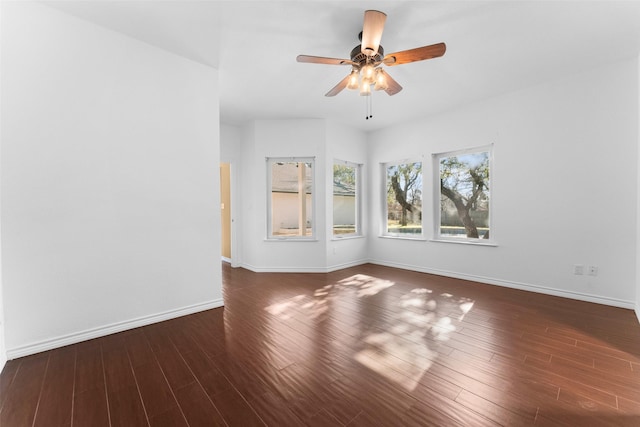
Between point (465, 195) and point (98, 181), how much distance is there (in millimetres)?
4830

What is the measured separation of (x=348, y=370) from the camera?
1.86 m

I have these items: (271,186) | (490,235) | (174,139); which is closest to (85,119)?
(174,139)

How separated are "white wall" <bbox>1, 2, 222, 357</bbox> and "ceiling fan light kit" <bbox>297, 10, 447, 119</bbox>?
158cm

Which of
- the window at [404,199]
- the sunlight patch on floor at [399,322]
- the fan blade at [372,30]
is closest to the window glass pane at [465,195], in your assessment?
the window at [404,199]

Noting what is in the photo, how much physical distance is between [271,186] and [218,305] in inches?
96.5

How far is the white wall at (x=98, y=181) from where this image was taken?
6.79 ft

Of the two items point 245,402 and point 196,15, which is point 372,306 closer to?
point 245,402

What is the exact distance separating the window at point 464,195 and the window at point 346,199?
1.59 meters

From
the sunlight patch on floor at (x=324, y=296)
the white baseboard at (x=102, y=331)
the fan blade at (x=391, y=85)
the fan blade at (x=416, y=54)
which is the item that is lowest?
the sunlight patch on floor at (x=324, y=296)

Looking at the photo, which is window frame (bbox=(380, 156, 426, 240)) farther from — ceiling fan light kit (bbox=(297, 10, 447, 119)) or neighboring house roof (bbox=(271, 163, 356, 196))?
ceiling fan light kit (bbox=(297, 10, 447, 119))

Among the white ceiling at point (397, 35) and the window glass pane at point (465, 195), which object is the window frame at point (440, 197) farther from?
the white ceiling at point (397, 35)

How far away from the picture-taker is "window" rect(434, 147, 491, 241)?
4176 mm

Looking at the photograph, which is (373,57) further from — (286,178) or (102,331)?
(102,331)

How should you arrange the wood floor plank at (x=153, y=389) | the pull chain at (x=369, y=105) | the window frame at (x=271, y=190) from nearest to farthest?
the wood floor plank at (x=153, y=389) < the pull chain at (x=369, y=105) < the window frame at (x=271, y=190)
